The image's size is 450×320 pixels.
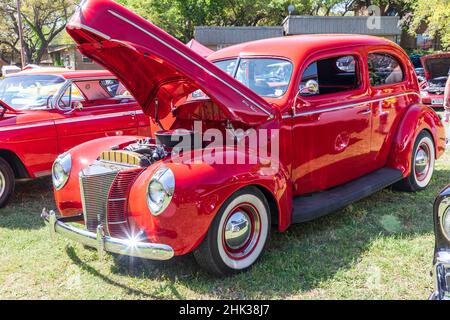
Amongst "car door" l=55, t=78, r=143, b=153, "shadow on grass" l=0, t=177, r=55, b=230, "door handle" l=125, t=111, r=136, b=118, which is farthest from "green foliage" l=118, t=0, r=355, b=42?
"shadow on grass" l=0, t=177, r=55, b=230

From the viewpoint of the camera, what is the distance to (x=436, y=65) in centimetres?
1129

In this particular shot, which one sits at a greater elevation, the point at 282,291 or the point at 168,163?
the point at 168,163

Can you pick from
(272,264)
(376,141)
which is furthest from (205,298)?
(376,141)

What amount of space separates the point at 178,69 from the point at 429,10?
59.4 feet

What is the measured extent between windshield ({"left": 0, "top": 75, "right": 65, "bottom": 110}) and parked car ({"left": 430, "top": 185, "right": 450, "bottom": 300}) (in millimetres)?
4962

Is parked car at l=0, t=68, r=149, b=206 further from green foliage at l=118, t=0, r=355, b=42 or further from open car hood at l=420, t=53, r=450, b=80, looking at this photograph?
green foliage at l=118, t=0, r=355, b=42

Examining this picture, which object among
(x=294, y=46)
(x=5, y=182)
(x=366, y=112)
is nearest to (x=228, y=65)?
(x=294, y=46)

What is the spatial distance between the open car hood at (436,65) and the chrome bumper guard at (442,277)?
9982 mm

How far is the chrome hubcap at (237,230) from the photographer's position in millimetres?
3258

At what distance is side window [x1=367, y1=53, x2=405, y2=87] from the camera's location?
4.80 meters

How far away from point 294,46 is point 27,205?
370cm

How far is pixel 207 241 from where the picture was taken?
3.10 meters

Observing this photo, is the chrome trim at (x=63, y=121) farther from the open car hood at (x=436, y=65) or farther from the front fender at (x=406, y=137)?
the open car hood at (x=436, y=65)

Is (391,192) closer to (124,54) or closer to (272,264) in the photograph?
(272,264)
